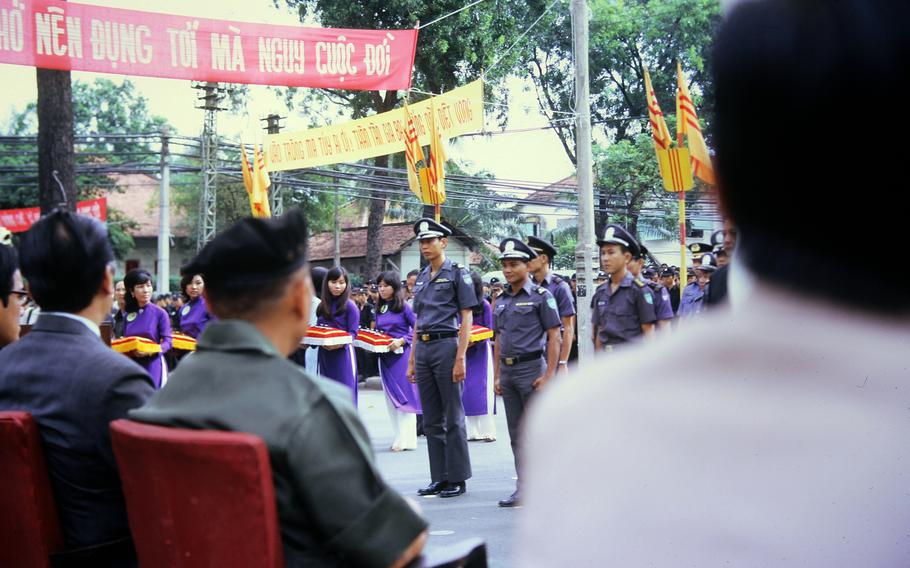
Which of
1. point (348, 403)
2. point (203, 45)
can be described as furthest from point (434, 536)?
point (203, 45)

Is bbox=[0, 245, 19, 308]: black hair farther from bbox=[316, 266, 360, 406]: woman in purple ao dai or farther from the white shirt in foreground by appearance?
bbox=[316, 266, 360, 406]: woman in purple ao dai

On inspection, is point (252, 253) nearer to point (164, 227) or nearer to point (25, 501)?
point (25, 501)

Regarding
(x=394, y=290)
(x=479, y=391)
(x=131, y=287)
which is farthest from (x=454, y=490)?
(x=131, y=287)

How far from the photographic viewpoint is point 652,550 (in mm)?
916

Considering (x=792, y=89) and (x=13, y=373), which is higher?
(x=792, y=89)

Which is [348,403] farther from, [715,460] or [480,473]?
[480,473]

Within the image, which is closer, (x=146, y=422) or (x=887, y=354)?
(x=887, y=354)

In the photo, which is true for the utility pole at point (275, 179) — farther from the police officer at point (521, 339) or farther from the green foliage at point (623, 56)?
the police officer at point (521, 339)

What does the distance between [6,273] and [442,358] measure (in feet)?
13.7

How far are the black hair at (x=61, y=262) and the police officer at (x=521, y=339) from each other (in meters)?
4.43

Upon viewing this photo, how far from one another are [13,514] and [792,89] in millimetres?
2399

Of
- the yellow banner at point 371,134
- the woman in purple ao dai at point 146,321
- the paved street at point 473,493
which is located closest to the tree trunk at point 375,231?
the yellow banner at point 371,134

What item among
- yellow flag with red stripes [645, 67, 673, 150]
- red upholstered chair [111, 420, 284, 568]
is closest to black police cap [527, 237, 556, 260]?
yellow flag with red stripes [645, 67, 673, 150]

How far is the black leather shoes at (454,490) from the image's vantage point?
23.5 feet
